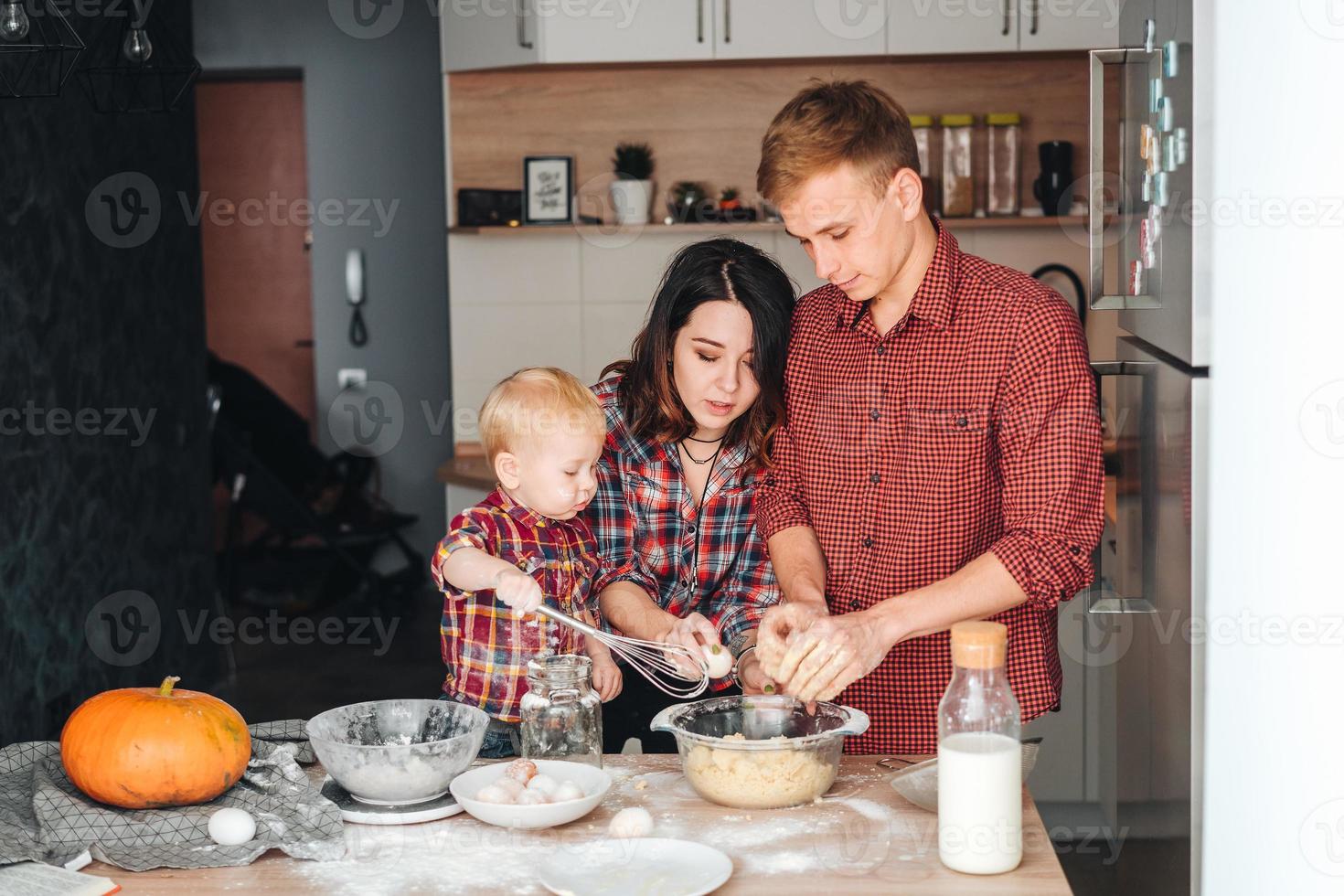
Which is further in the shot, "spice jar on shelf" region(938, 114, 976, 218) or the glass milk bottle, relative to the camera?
"spice jar on shelf" region(938, 114, 976, 218)

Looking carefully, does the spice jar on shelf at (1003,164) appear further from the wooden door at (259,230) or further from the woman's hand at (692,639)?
the wooden door at (259,230)

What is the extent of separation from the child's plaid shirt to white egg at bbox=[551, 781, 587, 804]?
0.33m

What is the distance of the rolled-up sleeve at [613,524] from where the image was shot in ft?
6.87

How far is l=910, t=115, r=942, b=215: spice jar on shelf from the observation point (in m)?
4.26

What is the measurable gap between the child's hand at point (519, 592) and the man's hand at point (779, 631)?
0.26 meters

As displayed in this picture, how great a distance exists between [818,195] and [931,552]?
0.49m

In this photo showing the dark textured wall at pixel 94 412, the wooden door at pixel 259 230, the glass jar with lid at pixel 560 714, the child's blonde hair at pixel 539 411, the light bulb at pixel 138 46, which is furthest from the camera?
the wooden door at pixel 259 230

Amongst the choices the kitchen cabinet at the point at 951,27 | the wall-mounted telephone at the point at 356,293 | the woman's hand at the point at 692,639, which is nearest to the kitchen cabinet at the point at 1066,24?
the kitchen cabinet at the point at 951,27

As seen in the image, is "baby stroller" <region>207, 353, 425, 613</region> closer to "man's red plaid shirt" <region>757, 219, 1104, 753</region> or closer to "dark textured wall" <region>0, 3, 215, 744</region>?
"dark textured wall" <region>0, 3, 215, 744</region>

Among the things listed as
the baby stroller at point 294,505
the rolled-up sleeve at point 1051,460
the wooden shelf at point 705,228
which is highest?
the wooden shelf at point 705,228

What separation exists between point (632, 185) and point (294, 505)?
198cm

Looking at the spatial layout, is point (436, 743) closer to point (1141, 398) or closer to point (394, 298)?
point (1141, 398)

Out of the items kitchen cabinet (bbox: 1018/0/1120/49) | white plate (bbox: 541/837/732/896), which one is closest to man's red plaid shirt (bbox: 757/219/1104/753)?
white plate (bbox: 541/837/732/896)

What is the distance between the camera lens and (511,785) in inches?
59.7
